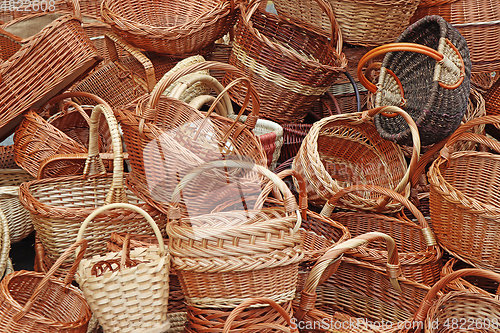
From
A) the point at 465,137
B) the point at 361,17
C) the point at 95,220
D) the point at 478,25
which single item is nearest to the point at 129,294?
the point at 95,220

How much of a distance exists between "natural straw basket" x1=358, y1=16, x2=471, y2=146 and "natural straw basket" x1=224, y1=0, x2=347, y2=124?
202 mm

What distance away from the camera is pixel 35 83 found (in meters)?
2.00

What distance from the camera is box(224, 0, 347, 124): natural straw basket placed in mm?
2154

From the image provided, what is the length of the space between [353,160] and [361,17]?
0.74m

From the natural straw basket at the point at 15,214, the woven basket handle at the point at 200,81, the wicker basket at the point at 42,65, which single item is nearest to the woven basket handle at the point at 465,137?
the woven basket handle at the point at 200,81

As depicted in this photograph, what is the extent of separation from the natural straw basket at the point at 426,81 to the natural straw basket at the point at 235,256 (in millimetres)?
889

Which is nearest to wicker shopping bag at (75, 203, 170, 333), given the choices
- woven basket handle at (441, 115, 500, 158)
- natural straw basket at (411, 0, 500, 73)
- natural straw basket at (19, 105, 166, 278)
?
natural straw basket at (19, 105, 166, 278)

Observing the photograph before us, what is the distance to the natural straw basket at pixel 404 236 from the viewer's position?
6.04 feet

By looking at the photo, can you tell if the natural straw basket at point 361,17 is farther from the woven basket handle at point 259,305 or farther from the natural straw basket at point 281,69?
the woven basket handle at point 259,305

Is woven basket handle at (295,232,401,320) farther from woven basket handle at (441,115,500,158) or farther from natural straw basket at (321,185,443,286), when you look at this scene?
woven basket handle at (441,115,500,158)

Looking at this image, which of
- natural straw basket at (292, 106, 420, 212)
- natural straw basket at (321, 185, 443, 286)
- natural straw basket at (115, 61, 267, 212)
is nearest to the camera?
natural straw basket at (115, 61, 267, 212)

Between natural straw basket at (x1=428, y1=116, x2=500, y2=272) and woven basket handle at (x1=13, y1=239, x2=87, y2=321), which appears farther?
natural straw basket at (x1=428, y1=116, x2=500, y2=272)

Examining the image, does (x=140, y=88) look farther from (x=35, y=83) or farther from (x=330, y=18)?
(x=330, y=18)

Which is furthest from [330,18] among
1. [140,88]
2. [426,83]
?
[140,88]
